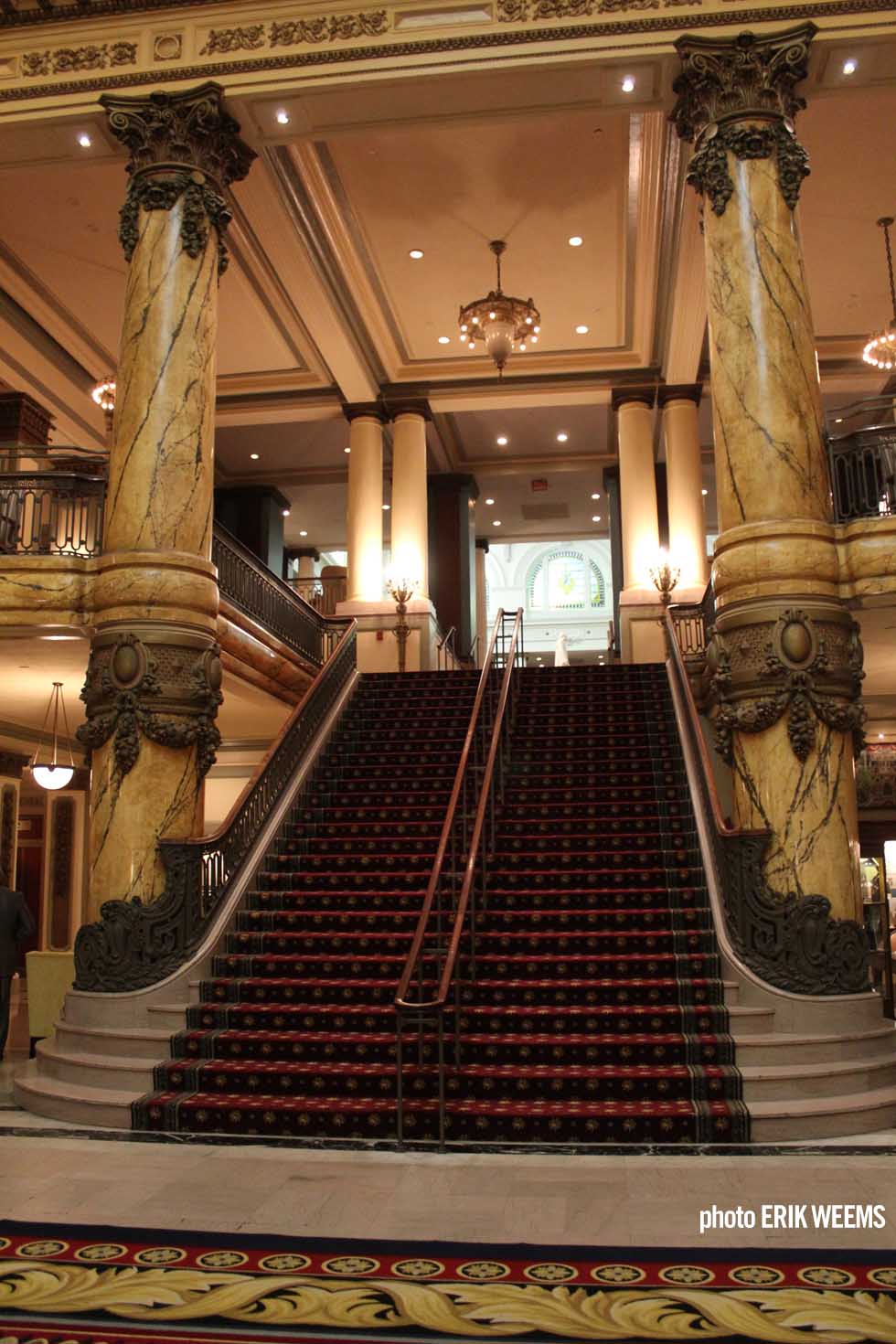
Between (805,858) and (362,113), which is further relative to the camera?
(362,113)

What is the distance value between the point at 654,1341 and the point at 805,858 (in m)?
3.91

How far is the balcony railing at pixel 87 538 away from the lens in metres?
8.64

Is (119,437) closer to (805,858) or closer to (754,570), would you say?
(754,570)

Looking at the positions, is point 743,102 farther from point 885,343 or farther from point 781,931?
point 781,931

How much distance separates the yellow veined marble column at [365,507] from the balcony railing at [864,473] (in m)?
8.29

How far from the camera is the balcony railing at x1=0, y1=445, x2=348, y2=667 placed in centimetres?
864

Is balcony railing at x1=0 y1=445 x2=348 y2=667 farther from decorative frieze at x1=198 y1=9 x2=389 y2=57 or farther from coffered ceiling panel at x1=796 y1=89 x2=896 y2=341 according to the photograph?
coffered ceiling panel at x1=796 y1=89 x2=896 y2=341

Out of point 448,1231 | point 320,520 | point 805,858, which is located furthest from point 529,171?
point 320,520

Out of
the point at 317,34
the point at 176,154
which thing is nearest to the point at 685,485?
the point at 317,34

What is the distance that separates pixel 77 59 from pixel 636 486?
889 cm

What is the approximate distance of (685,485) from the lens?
1462 centimetres

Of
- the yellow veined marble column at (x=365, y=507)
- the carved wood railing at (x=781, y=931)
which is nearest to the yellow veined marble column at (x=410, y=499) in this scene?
the yellow veined marble column at (x=365, y=507)

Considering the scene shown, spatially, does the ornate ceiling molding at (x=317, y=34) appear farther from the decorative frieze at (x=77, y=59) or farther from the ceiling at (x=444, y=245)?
the ceiling at (x=444, y=245)

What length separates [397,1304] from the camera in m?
3.26
